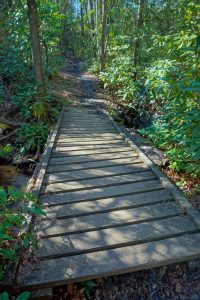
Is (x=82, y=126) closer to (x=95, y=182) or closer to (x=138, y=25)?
(x=95, y=182)

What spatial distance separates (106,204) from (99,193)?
13.1 inches

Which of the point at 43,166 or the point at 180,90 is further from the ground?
the point at 180,90

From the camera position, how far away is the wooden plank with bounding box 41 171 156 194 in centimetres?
404

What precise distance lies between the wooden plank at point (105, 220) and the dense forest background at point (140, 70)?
0.92 metres

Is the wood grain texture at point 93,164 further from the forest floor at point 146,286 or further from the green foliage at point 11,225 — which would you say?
the forest floor at point 146,286

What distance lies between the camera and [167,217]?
10.8 ft

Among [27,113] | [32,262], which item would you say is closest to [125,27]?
[27,113]

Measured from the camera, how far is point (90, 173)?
15.0ft

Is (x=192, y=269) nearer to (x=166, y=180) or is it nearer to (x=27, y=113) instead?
(x=166, y=180)

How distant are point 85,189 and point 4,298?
233cm

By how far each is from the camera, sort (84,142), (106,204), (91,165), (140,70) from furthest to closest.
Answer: (140,70) < (84,142) < (91,165) < (106,204)

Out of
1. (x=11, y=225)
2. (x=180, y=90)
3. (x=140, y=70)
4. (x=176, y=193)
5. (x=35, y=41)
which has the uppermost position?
(x=35, y=41)

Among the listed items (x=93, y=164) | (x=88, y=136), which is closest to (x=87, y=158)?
(x=93, y=164)

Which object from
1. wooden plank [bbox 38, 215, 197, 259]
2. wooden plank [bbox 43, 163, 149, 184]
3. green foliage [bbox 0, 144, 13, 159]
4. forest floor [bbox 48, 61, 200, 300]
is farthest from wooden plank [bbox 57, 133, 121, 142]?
forest floor [bbox 48, 61, 200, 300]
